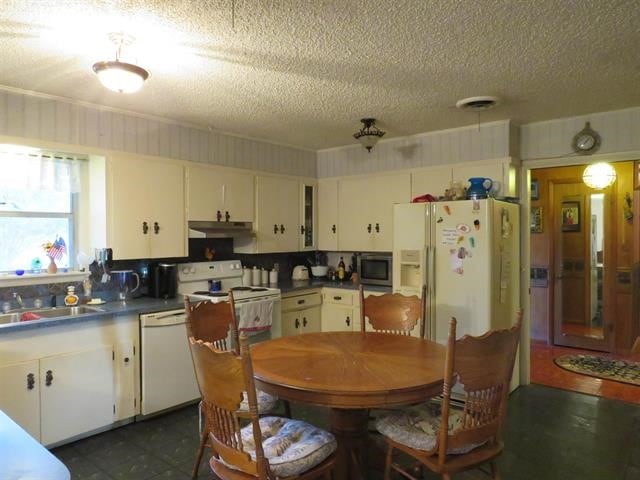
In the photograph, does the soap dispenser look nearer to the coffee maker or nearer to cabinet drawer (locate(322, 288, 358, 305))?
the coffee maker

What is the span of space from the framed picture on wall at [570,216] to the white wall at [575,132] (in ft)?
6.37

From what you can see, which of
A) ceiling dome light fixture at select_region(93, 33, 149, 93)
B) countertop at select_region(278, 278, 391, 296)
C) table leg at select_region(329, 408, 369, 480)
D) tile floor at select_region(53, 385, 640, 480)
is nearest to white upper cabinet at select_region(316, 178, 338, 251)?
countertop at select_region(278, 278, 391, 296)

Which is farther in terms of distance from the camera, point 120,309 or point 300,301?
point 300,301

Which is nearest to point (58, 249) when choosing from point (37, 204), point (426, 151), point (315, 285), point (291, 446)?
point (37, 204)

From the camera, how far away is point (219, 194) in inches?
162

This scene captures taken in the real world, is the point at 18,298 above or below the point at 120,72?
below

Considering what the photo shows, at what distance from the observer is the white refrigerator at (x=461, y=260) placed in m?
3.38

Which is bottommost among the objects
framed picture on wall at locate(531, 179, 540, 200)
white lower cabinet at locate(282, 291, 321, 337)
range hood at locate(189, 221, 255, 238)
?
white lower cabinet at locate(282, 291, 321, 337)

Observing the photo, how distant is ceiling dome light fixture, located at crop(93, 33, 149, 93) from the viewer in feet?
6.83

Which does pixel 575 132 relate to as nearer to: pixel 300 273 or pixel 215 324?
pixel 300 273

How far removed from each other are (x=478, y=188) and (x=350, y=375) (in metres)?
2.30

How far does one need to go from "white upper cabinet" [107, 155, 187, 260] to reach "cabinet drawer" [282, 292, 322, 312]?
108 cm

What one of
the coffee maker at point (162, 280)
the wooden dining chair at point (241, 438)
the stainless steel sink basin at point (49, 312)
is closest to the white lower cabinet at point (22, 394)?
the stainless steel sink basin at point (49, 312)

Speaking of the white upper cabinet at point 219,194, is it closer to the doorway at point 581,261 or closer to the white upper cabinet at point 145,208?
the white upper cabinet at point 145,208
